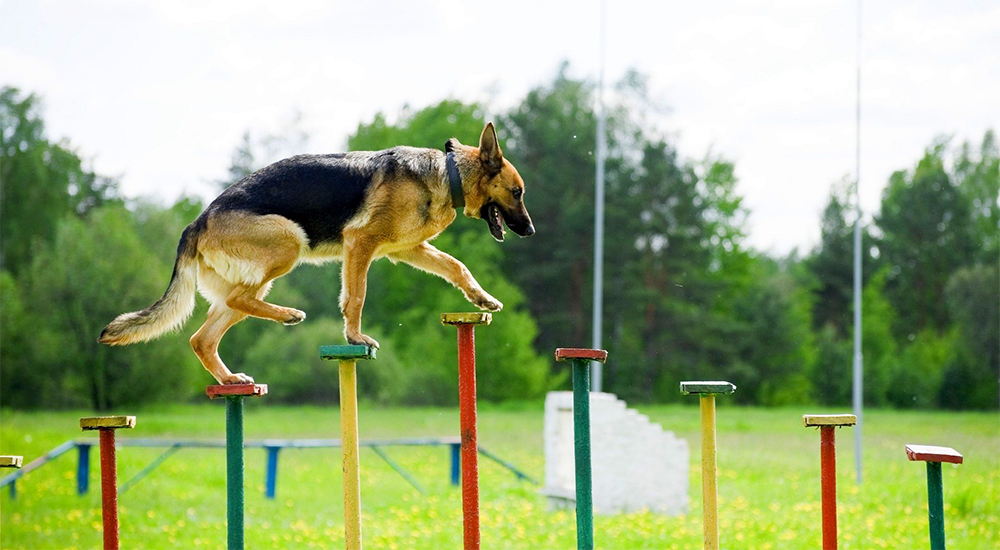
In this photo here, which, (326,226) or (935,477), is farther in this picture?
(326,226)

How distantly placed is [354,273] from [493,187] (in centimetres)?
99

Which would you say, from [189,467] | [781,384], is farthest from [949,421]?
[189,467]

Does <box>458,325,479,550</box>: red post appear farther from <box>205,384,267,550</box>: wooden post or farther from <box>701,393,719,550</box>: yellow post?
<box>701,393,719,550</box>: yellow post

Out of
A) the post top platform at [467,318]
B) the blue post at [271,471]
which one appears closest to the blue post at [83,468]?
the blue post at [271,471]

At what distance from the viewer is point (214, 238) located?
5.69 m

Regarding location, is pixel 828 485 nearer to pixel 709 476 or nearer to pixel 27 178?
pixel 709 476

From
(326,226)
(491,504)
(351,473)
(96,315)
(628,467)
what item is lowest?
(491,504)

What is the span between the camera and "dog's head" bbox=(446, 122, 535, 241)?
591cm

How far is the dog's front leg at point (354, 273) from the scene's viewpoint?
18.3 ft

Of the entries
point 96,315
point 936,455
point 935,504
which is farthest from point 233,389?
point 96,315

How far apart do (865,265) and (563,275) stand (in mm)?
16450

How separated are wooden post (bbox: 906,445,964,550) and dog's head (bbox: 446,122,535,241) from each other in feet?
8.13

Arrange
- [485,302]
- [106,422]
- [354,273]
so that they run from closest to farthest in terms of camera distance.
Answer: [106,422]
[354,273]
[485,302]

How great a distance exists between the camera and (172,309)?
5.88m
